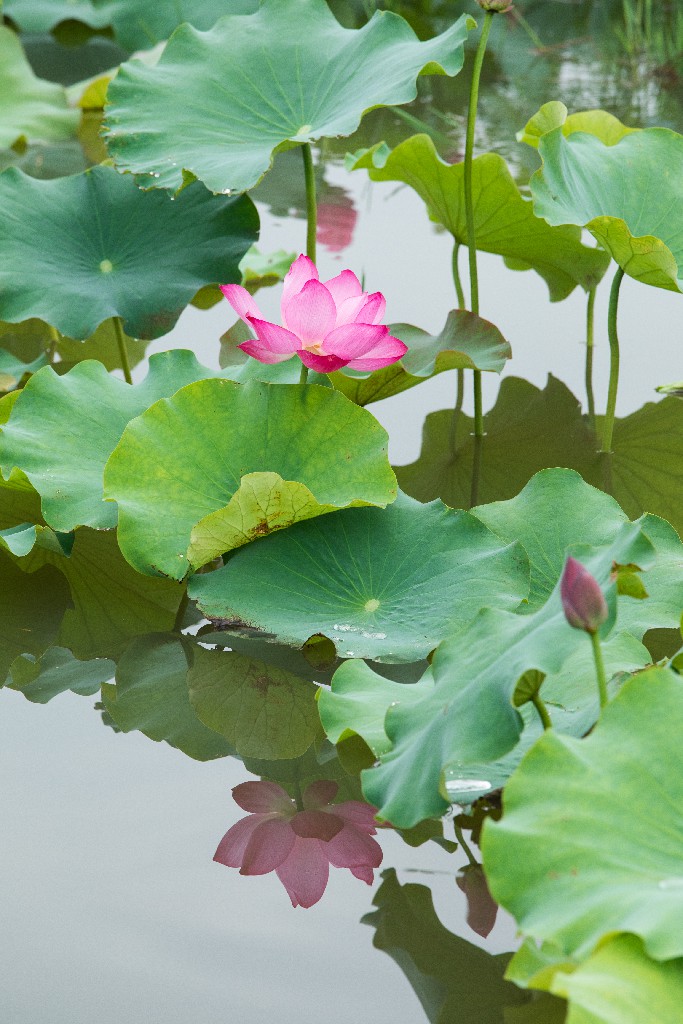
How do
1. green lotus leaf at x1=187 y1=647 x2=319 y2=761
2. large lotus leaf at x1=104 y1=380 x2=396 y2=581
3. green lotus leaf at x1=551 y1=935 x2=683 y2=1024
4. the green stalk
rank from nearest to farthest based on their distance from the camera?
green lotus leaf at x1=551 y1=935 x2=683 y2=1024 → green lotus leaf at x1=187 y1=647 x2=319 y2=761 → large lotus leaf at x1=104 y1=380 x2=396 y2=581 → the green stalk

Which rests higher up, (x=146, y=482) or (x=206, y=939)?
(x=146, y=482)

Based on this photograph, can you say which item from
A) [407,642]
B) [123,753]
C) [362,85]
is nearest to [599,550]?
[407,642]

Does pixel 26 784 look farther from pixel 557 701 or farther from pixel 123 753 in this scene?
pixel 557 701

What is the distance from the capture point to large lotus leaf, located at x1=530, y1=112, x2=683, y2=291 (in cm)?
147

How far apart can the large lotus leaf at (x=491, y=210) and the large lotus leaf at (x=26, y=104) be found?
1.42 m

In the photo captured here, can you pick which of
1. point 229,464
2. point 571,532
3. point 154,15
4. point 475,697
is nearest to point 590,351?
point 571,532

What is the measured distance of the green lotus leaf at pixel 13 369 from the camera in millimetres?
1772

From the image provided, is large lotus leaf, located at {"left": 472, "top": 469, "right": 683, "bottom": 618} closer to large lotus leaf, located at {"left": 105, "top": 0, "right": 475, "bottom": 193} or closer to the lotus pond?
the lotus pond

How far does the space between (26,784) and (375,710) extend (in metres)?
0.33

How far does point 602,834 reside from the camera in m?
0.73

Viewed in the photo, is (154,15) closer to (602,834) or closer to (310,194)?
(310,194)

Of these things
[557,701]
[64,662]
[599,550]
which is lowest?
[64,662]

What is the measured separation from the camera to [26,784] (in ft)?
3.47

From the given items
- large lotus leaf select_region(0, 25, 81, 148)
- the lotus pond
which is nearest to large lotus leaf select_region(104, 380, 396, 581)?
the lotus pond
